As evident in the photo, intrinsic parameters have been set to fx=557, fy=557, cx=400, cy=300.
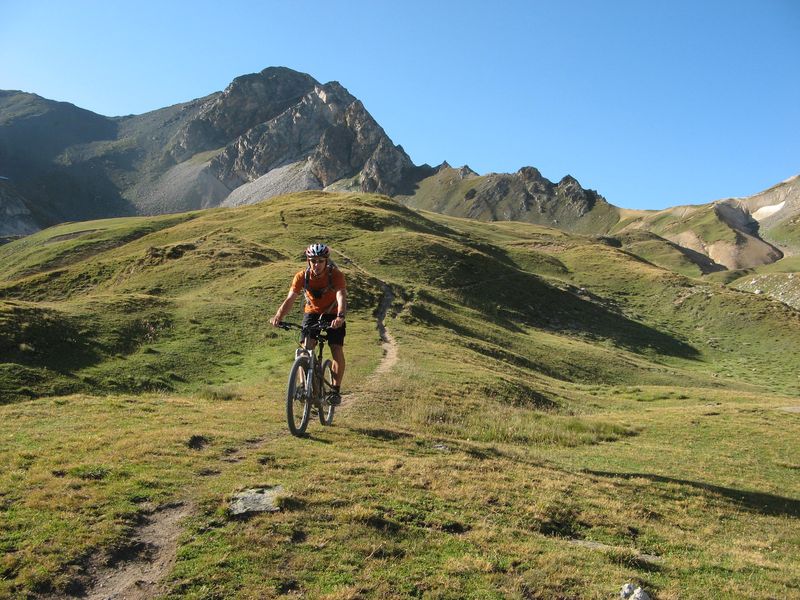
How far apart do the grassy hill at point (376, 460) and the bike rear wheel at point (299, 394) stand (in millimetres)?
511

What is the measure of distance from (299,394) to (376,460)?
2733mm

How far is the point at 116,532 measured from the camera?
802cm

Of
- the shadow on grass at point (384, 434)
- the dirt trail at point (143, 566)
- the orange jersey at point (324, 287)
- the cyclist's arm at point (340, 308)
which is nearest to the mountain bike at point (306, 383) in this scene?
the cyclist's arm at point (340, 308)

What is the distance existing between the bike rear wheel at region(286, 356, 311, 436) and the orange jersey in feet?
4.49

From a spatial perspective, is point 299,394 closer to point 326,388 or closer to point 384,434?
point 326,388

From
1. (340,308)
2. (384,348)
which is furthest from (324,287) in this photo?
(384,348)

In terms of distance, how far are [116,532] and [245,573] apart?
2231 mm

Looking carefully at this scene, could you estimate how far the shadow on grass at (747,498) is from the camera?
13781mm

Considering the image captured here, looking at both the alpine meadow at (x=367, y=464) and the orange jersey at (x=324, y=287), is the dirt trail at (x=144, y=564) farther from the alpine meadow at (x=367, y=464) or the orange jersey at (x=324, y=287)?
the orange jersey at (x=324, y=287)

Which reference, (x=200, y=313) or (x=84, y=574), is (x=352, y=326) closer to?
(x=200, y=313)

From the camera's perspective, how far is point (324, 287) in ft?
45.7

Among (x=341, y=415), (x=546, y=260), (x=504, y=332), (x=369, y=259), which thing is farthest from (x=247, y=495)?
(x=546, y=260)

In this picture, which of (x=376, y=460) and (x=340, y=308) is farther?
(x=340, y=308)

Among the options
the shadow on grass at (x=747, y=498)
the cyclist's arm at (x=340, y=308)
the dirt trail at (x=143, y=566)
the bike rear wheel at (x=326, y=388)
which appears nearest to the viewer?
the dirt trail at (x=143, y=566)
